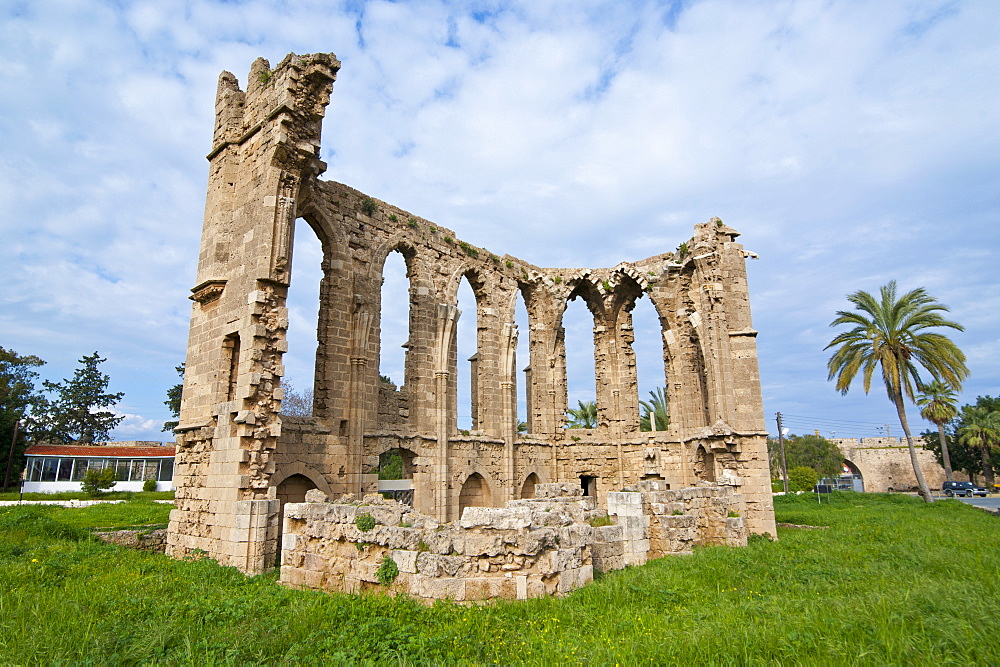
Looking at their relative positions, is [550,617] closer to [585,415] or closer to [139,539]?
[139,539]

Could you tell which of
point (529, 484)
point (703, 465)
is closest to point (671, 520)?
point (703, 465)

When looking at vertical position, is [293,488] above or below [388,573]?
above

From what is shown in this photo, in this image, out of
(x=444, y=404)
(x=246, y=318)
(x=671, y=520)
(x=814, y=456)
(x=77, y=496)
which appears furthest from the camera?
(x=814, y=456)

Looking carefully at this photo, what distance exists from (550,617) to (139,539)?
9.10 meters

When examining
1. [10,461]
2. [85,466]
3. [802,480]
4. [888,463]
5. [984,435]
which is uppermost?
[984,435]

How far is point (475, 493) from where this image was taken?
16906mm

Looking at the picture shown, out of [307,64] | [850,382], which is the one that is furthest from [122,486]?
[850,382]

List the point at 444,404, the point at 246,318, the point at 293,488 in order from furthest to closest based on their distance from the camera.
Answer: the point at 444,404 < the point at 293,488 < the point at 246,318

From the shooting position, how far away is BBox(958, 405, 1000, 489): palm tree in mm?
34594

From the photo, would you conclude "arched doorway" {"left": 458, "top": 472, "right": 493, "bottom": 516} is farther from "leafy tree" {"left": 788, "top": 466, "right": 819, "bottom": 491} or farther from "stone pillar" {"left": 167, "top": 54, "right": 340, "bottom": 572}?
"leafy tree" {"left": 788, "top": 466, "right": 819, "bottom": 491}

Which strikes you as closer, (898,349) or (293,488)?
(293,488)

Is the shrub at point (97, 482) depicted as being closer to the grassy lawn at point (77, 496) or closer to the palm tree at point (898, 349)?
the grassy lawn at point (77, 496)

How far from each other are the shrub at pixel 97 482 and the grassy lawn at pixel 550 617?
807 inches

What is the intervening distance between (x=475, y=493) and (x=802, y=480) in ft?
74.9
